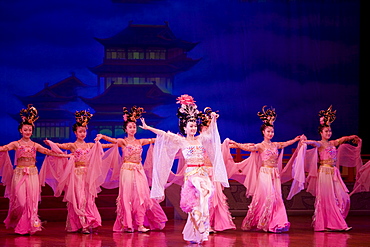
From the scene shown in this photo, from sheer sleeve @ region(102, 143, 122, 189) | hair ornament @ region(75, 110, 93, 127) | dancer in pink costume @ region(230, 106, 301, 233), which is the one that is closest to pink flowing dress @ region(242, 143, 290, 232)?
dancer in pink costume @ region(230, 106, 301, 233)

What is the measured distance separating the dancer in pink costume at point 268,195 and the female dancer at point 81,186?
72.1 inches

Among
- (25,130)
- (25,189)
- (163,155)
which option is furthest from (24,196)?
(163,155)

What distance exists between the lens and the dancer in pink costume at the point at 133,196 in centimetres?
764

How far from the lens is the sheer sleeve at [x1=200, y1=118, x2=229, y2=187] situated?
6746mm

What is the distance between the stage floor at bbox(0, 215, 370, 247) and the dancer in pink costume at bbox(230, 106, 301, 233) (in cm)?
16

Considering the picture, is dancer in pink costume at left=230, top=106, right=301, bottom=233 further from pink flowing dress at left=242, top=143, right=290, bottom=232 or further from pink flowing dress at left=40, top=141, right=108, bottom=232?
pink flowing dress at left=40, top=141, right=108, bottom=232

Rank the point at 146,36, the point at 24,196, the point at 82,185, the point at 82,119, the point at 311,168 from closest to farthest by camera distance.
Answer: the point at 24,196, the point at 82,185, the point at 82,119, the point at 311,168, the point at 146,36

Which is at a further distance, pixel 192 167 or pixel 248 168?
pixel 248 168

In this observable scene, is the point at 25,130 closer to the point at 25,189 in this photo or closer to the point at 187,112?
the point at 25,189

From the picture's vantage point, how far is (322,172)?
7941 millimetres

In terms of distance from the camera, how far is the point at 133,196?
769 centimetres

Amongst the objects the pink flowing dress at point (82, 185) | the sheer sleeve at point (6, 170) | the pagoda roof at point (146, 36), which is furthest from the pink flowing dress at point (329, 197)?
the pagoda roof at point (146, 36)

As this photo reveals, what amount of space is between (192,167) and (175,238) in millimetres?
980

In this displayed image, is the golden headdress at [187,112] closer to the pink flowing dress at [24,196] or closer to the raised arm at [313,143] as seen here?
the raised arm at [313,143]
